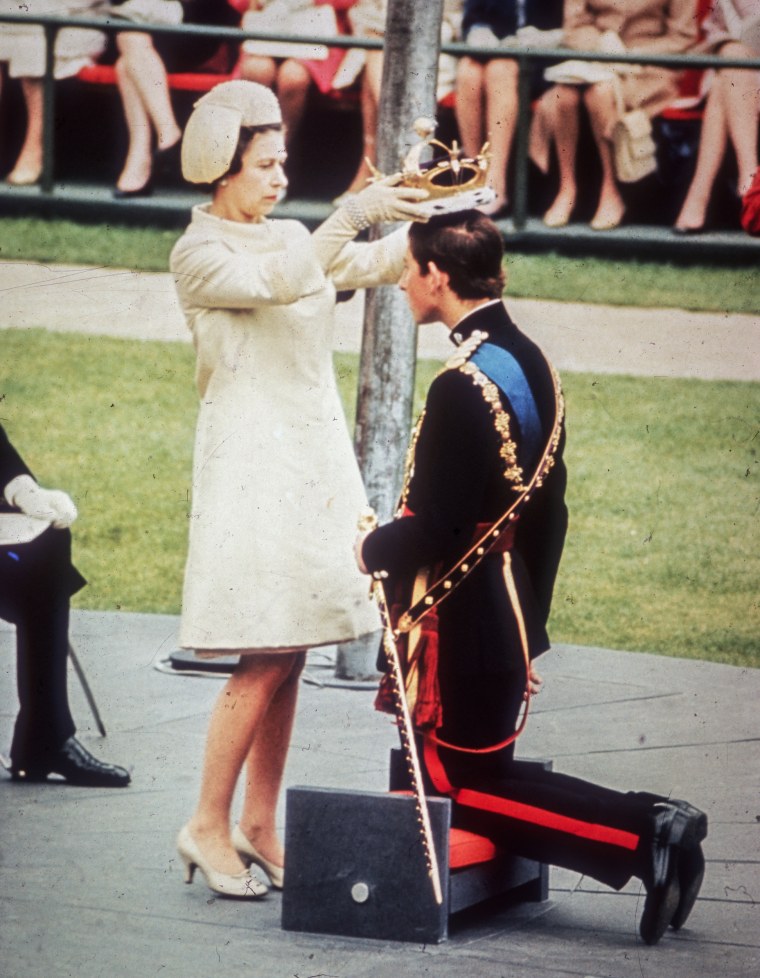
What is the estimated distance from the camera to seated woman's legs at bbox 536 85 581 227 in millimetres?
13641

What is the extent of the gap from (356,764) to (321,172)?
8.53m

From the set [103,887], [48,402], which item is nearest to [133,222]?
[48,402]

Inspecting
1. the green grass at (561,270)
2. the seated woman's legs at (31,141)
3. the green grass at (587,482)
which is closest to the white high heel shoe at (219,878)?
the green grass at (587,482)

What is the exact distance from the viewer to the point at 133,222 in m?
14.0

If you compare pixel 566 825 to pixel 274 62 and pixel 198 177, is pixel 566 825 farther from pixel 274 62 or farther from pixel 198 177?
pixel 274 62

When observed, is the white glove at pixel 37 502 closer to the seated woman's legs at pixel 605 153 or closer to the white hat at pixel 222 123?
the white hat at pixel 222 123

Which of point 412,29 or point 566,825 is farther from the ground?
point 412,29

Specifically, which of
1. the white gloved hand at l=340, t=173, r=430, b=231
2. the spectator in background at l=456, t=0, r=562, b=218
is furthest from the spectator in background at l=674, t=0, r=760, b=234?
the white gloved hand at l=340, t=173, r=430, b=231

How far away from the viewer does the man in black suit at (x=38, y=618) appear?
6172 millimetres

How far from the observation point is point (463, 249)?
16.1ft

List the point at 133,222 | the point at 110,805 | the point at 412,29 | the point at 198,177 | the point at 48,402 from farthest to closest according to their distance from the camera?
the point at 133,222, the point at 48,402, the point at 412,29, the point at 110,805, the point at 198,177

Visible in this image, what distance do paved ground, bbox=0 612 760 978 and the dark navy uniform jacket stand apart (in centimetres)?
42

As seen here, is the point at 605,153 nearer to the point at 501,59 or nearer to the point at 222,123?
the point at 501,59

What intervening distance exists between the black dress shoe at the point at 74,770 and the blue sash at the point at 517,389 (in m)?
1.94
